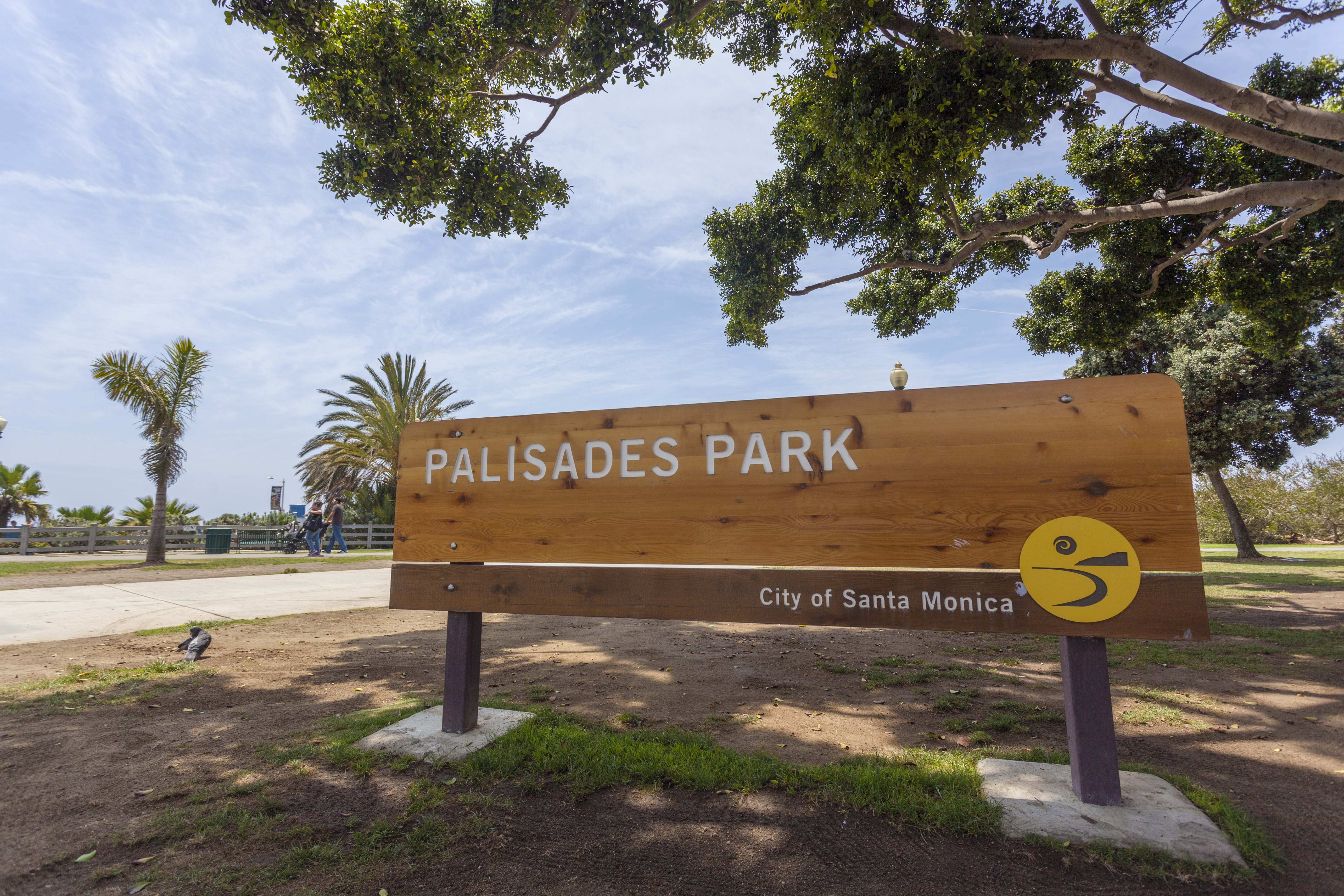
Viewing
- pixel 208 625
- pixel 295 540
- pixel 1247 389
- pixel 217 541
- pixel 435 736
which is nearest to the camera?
pixel 435 736

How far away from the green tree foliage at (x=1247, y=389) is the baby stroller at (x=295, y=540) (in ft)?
84.9

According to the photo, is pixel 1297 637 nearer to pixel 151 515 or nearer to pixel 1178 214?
pixel 1178 214

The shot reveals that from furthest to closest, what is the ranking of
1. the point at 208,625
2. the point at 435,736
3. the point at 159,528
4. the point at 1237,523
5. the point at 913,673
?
the point at 1237,523 < the point at 159,528 < the point at 208,625 < the point at 913,673 < the point at 435,736

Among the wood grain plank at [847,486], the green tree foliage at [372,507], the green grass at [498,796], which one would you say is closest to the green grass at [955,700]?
the green grass at [498,796]

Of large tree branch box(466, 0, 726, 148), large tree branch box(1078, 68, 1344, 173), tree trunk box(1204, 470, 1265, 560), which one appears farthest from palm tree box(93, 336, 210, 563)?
tree trunk box(1204, 470, 1265, 560)

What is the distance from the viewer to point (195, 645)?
5129 mm

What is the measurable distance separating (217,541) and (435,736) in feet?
75.3

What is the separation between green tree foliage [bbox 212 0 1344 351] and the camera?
594 cm

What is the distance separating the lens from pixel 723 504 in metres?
2.90

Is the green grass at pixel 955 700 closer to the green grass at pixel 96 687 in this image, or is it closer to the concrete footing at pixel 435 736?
the concrete footing at pixel 435 736

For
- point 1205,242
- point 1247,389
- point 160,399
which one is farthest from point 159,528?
point 1247,389

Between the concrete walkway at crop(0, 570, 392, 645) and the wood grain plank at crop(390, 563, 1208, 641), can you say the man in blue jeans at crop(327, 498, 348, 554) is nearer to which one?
the concrete walkway at crop(0, 570, 392, 645)

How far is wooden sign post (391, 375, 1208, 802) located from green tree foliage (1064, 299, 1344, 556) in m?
16.1

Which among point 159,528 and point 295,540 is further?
point 295,540
